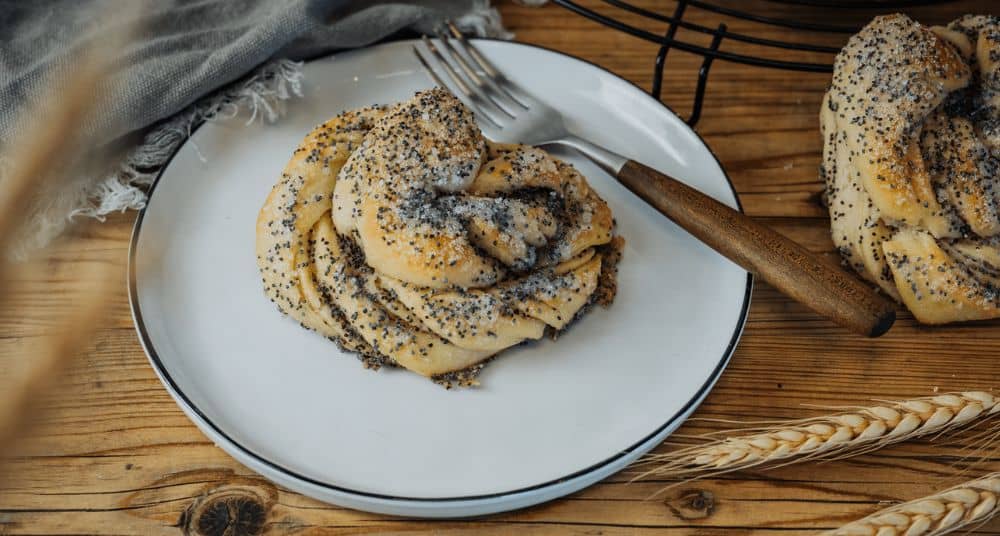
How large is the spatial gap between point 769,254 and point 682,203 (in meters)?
0.25

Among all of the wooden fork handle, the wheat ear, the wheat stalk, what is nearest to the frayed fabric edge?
the wooden fork handle

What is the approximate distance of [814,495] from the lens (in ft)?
5.67

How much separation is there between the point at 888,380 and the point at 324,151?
4.64 ft

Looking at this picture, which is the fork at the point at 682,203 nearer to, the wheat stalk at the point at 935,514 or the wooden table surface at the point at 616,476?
the wooden table surface at the point at 616,476

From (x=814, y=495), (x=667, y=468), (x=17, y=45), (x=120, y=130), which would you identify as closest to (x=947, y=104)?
(x=814, y=495)

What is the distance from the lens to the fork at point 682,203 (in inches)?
67.6

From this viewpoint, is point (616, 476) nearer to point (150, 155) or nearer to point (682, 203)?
point (682, 203)

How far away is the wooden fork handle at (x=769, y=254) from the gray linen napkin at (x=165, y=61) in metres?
0.98

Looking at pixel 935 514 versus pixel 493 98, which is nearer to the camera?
pixel 935 514

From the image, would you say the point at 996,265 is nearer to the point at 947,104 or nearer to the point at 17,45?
the point at 947,104

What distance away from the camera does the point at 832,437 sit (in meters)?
1.68

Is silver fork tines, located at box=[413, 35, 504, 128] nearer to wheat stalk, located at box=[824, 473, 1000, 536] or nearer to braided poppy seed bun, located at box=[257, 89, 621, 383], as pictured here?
braided poppy seed bun, located at box=[257, 89, 621, 383]

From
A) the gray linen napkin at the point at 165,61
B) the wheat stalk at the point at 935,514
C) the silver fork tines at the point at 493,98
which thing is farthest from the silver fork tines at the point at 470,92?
the wheat stalk at the point at 935,514

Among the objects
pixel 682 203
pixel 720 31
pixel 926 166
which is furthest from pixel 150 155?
pixel 926 166
